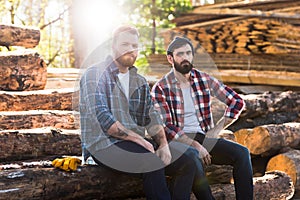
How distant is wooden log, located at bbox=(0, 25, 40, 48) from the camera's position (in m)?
6.12

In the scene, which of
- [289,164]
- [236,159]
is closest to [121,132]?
[236,159]

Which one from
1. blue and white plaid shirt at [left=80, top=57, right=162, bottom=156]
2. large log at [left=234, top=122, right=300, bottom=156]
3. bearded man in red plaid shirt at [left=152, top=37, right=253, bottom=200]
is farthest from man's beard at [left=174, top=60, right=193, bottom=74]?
large log at [left=234, top=122, right=300, bottom=156]

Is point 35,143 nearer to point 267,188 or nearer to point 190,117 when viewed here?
point 190,117

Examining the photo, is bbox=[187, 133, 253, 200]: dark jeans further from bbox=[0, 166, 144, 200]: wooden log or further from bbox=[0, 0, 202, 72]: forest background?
bbox=[0, 0, 202, 72]: forest background

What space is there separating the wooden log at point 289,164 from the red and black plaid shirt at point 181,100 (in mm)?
1612

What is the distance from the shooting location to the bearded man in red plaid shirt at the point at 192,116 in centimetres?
382

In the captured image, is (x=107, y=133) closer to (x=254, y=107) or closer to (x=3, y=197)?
(x=3, y=197)

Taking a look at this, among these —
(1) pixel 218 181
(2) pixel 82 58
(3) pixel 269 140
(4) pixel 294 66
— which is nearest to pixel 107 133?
(1) pixel 218 181

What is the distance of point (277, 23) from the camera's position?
9094 millimetres

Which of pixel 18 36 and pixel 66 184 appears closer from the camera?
pixel 66 184

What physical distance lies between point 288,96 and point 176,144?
3490 millimetres

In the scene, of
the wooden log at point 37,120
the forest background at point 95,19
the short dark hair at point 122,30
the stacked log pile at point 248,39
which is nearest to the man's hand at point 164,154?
the short dark hair at point 122,30

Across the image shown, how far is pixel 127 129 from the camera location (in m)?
3.46

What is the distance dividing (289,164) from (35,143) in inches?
114
